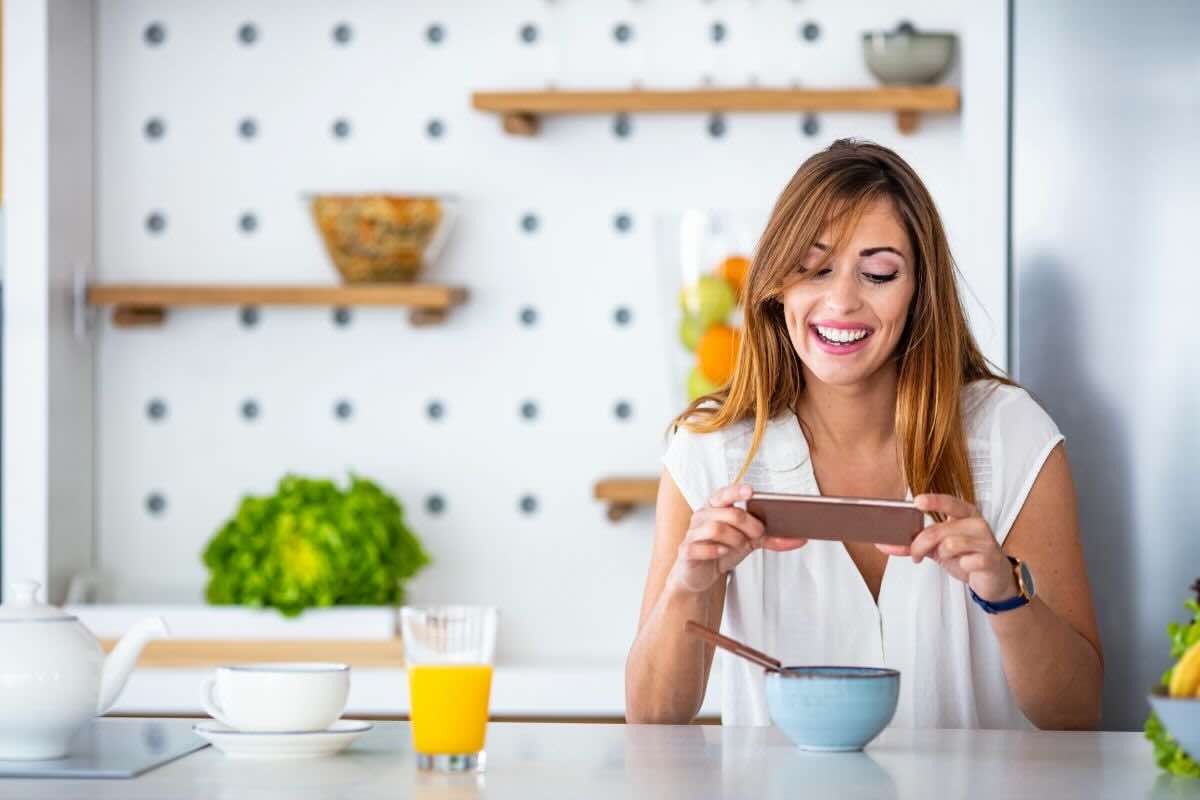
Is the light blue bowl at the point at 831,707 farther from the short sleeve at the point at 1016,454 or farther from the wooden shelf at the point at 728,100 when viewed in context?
the wooden shelf at the point at 728,100

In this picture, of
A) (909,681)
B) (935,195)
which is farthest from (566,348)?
(909,681)

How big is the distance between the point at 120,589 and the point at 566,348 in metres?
0.88

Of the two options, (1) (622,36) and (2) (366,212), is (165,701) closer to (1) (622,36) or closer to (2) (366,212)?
(2) (366,212)

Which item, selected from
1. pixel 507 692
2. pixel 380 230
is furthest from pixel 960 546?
pixel 380 230

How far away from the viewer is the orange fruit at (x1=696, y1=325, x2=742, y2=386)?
2.36 meters

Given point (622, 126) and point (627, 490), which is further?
point (622, 126)

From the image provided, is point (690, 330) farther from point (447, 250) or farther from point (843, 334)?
point (843, 334)

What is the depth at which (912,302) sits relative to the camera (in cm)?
177

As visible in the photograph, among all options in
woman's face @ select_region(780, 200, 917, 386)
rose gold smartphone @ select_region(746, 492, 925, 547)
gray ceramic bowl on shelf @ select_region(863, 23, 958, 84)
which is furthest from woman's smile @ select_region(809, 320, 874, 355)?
gray ceramic bowl on shelf @ select_region(863, 23, 958, 84)

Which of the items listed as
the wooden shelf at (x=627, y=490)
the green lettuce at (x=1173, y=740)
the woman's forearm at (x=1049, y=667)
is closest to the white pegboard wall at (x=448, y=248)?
the wooden shelf at (x=627, y=490)

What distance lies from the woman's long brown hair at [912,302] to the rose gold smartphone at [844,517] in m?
0.46

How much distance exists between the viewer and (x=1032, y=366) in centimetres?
199

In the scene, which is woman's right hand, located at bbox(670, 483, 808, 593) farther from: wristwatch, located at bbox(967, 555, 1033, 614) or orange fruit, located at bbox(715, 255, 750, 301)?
orange fruit, located at bbox(715, 255, 750, 301)

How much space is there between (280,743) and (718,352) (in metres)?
1.27
